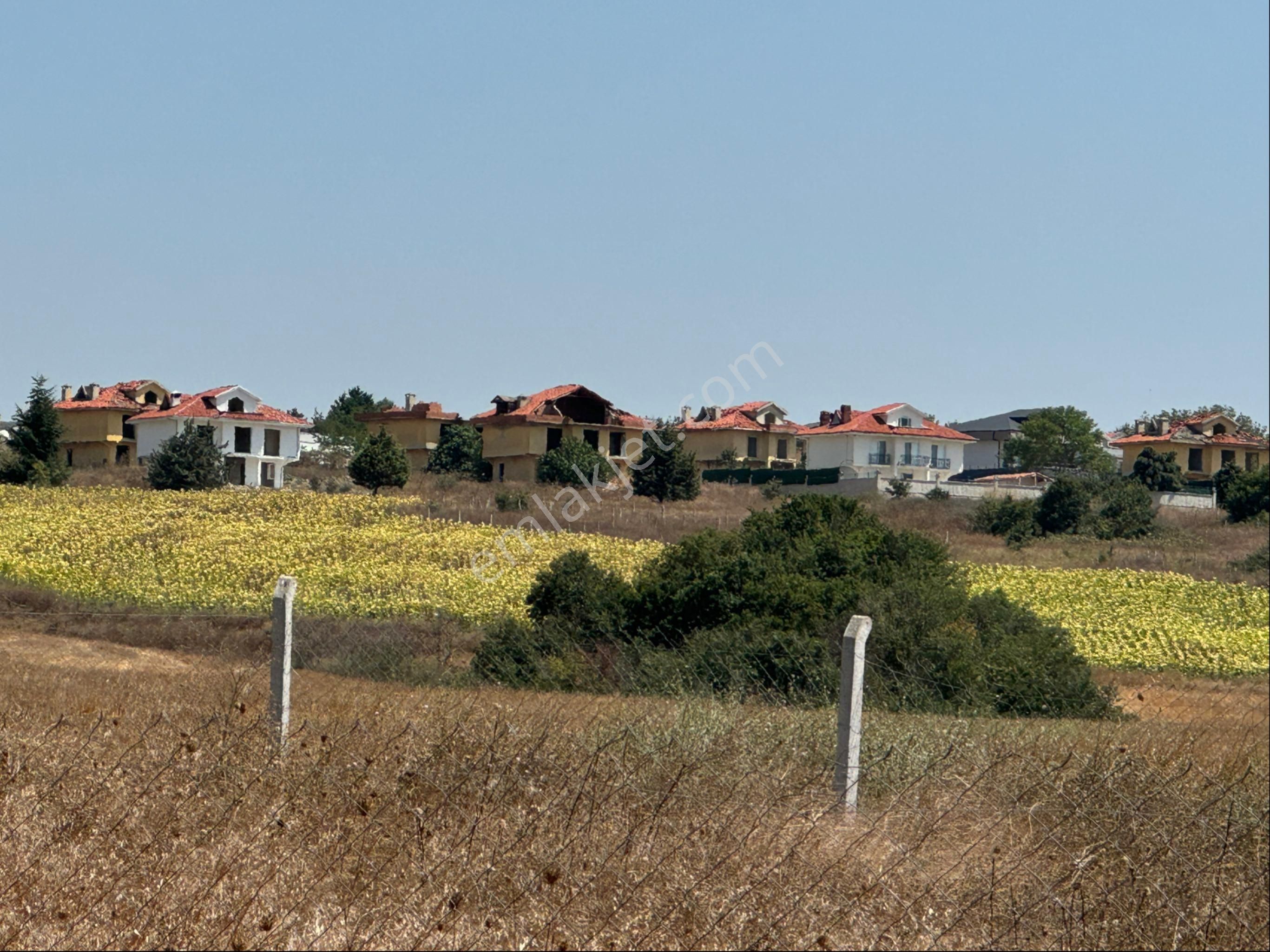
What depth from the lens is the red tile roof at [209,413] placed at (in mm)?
55656

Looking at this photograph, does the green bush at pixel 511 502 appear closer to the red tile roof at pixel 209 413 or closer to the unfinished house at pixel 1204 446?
the red tile roof at pixel 209 413

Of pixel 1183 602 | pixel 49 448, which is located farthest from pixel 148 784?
pixel 49 448

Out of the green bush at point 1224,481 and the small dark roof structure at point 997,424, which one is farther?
the small dark roof structure at point 997,424

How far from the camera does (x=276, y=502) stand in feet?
129

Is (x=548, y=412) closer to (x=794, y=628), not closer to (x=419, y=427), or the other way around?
(x=419, y=427)

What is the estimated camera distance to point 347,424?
74375 mm

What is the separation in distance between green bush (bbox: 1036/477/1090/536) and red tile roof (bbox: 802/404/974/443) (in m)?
20.7

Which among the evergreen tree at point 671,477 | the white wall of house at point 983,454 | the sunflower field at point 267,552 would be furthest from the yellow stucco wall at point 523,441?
the white wall of house at point 983,454

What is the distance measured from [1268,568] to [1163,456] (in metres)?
23.2

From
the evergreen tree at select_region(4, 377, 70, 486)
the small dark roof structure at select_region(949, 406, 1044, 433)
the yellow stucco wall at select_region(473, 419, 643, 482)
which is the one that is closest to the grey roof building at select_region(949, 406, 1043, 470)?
the small dark roof structure at select_region(949, 406, 1044, 433)

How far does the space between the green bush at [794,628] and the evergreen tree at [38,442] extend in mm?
30208

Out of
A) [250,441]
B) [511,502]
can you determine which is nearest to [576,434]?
[250,441]

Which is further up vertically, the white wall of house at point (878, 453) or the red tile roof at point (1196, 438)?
the red tile roof at point (1196, 438)

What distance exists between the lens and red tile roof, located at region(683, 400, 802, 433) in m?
67.1
